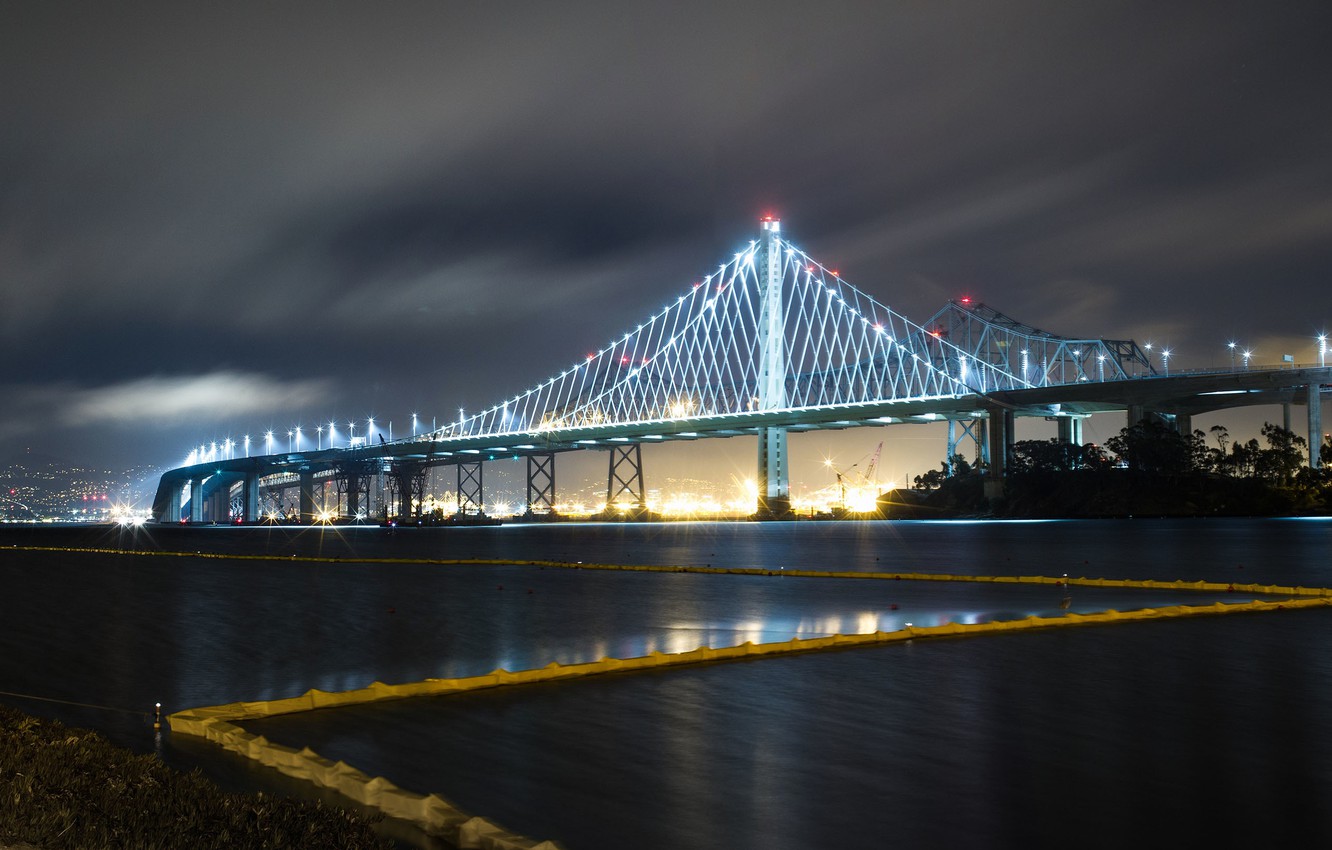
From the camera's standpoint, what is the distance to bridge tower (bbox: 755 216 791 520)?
84812mm

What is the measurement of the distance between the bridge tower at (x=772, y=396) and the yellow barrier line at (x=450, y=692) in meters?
66.4

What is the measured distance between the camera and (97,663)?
13531 mm

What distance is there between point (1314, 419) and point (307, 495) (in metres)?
109

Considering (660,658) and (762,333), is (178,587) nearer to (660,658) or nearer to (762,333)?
(660,658)

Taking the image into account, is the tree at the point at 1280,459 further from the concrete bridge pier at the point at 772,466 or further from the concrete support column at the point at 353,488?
the concrete support column at the point at 353,488

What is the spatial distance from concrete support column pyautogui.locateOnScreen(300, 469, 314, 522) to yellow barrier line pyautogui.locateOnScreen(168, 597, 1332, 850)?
123200mm

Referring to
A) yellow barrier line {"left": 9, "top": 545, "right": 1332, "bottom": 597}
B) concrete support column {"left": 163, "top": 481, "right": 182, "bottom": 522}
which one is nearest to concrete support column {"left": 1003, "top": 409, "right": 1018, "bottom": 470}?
yellow barrier line {"left": 9, "top": 545, "right": 1332, "bottom": 597}

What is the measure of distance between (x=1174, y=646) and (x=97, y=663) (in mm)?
12527

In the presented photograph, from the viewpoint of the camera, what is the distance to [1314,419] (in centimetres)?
7981

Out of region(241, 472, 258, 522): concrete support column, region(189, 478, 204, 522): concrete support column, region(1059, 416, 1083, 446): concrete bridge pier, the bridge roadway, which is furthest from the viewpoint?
region(189, 478, 204, 522): concrete support column

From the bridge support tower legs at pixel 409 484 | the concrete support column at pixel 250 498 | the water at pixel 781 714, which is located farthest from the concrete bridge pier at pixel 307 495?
the water at pixel 781 714

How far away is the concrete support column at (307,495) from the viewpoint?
450 ft

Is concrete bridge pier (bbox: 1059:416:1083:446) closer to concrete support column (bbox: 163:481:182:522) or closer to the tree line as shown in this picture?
the tree line

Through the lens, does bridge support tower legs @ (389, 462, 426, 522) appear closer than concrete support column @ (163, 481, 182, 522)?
Yes
